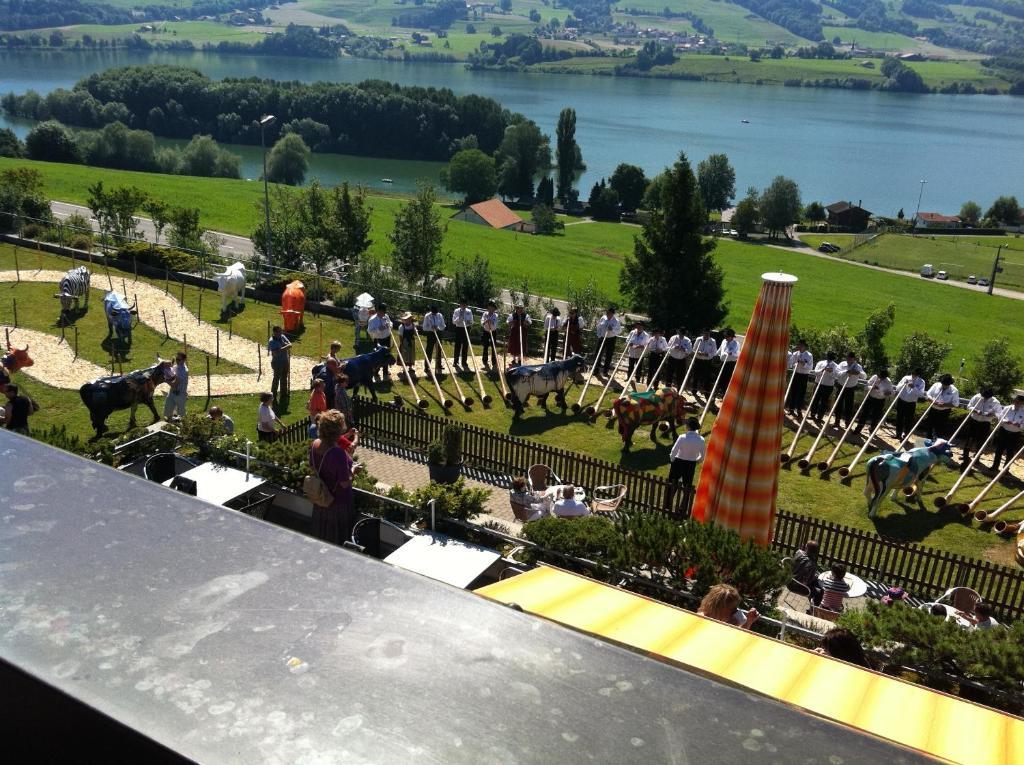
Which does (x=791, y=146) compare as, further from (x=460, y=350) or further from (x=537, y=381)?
(x=537, y=381)

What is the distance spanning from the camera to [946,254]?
8531 centimetres

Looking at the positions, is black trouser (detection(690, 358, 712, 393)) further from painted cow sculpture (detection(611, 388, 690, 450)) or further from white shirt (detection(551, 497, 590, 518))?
white shirt (detection(551, 497, 590, 518))

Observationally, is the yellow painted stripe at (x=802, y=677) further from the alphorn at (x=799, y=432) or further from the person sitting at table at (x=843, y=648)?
the alphorn at (x=799, y=432)

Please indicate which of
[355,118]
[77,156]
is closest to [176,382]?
[77,156]

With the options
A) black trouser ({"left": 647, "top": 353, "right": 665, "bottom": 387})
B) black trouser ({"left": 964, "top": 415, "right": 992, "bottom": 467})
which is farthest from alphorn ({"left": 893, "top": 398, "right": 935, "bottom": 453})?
black trouser ({"left": 647, "top": 353, "right": 665, "bottom": 387})

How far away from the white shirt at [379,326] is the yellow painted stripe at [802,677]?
15263 millimetres

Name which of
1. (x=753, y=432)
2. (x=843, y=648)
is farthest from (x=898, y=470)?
(x=843, y=648)

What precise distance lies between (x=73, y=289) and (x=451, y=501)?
17363 millimetres

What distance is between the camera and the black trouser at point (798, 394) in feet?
70.4

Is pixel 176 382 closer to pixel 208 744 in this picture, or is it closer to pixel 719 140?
pixel 208 744

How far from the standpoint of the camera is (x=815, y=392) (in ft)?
69.2

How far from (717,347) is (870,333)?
7564 mm

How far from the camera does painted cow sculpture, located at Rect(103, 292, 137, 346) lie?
2302 cm

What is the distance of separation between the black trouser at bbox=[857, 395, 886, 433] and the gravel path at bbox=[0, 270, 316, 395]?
1286 centimetres
